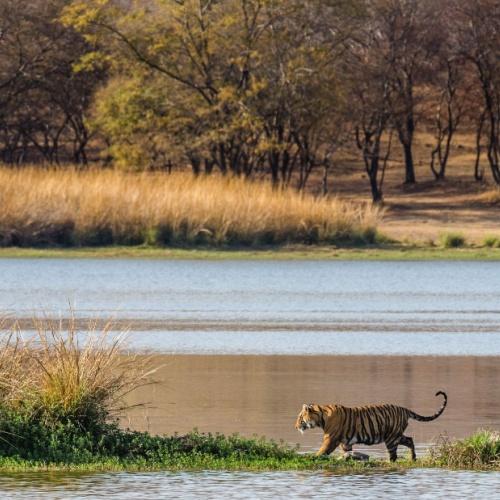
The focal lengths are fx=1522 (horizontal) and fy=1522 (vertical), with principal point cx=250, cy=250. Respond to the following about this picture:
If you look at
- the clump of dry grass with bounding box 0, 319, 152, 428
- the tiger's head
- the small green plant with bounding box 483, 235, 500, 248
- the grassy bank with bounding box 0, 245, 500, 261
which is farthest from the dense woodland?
the tiger's head

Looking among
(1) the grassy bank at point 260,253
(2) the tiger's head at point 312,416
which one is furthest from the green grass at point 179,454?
(1) the grassy bank at point 260,253

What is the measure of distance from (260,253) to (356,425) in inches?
992

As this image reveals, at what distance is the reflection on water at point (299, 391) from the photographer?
12.0m

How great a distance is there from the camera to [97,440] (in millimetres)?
10578

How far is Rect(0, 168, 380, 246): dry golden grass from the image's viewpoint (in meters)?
35.9

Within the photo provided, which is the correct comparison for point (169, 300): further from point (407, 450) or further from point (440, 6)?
point (440, 6)

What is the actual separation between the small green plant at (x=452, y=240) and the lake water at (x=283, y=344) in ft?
8.73

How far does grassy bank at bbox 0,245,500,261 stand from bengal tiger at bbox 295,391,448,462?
950 inches

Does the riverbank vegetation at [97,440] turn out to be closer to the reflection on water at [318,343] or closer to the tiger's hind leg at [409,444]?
the tiger's hind leg at [409,444]

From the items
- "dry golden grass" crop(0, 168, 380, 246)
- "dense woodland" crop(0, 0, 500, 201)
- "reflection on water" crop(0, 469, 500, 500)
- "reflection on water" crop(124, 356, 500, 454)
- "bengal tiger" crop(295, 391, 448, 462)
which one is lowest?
"reflection on water" crop(0, 469, 500, 500)

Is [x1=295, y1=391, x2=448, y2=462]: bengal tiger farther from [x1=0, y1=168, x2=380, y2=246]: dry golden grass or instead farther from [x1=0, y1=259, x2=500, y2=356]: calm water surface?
[x1=0, y1=168, x2=380, y2=246]: dry golden grass

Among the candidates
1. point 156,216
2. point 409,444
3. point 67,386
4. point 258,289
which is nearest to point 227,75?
point 156,216

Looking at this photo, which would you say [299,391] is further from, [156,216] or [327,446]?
[156,216]

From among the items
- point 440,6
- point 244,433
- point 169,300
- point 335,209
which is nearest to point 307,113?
point 335,209
